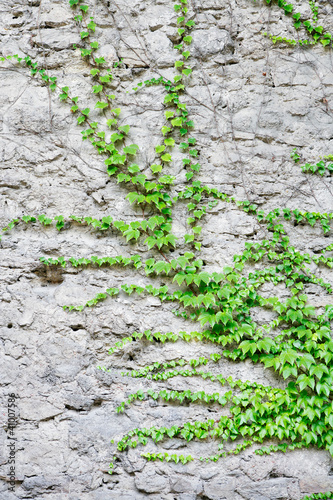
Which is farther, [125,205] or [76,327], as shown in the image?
[125,205]

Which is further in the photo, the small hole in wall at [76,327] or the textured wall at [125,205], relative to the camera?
the small hole in wall at [76,327]

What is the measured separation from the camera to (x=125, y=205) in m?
3.13

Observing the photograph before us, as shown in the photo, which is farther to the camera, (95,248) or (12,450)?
(95,248)

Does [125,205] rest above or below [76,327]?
above

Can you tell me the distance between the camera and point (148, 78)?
3398 mm

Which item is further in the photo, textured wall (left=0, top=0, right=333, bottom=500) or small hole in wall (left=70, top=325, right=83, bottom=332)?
small hole in wall (left=70, top=325, right=83, bottom=332)

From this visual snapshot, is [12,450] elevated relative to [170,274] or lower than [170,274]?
lower

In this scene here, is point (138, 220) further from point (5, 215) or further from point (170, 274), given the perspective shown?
point (5, 215)

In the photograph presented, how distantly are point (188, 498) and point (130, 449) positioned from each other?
0.50 meters

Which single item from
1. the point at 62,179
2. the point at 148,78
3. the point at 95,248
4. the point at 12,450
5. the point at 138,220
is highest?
the point at 148,78

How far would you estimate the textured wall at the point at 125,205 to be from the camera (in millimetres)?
2459

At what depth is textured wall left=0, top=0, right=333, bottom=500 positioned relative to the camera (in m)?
2.46

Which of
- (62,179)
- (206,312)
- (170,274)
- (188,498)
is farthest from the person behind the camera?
(62,179)

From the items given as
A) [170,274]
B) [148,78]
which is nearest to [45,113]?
[148,78]
